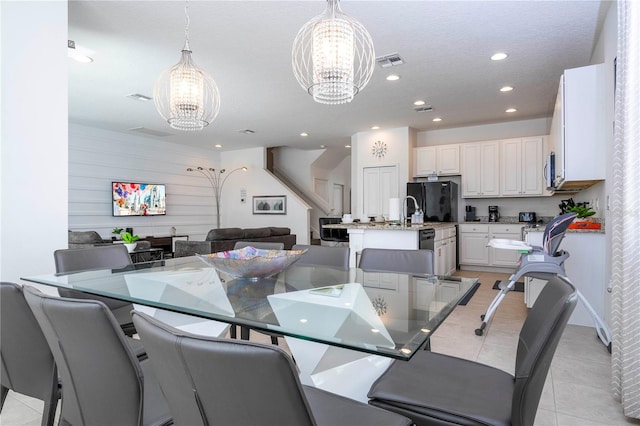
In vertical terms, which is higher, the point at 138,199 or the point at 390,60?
the point at 390,60

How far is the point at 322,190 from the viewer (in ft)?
35.6

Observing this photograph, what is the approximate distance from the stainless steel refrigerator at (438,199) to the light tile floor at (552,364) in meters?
2.69

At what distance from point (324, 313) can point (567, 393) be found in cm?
180

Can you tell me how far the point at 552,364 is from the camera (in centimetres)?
256

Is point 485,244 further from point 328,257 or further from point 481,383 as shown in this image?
point 481,383

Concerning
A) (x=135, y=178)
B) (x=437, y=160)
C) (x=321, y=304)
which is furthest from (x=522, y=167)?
(x=135, y=178)

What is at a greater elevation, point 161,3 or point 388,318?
point 161,3

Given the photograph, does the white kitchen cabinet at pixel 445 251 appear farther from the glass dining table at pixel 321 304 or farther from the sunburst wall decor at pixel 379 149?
the glass dining table at pixel 321 304

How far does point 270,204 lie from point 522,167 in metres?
5.78

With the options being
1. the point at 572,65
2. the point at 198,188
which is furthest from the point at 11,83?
the point at 198,188

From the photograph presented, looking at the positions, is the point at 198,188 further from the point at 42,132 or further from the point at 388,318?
the point at 388,318

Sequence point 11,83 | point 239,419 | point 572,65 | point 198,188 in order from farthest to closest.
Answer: point 198,188 → point 572,65 → point 11,83 → point 239,419

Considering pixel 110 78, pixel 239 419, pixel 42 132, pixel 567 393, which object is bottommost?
pixel 567 393

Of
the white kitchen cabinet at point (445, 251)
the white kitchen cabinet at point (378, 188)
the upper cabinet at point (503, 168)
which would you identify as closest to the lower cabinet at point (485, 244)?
the white kitchen cabinet at point (445, 251)
